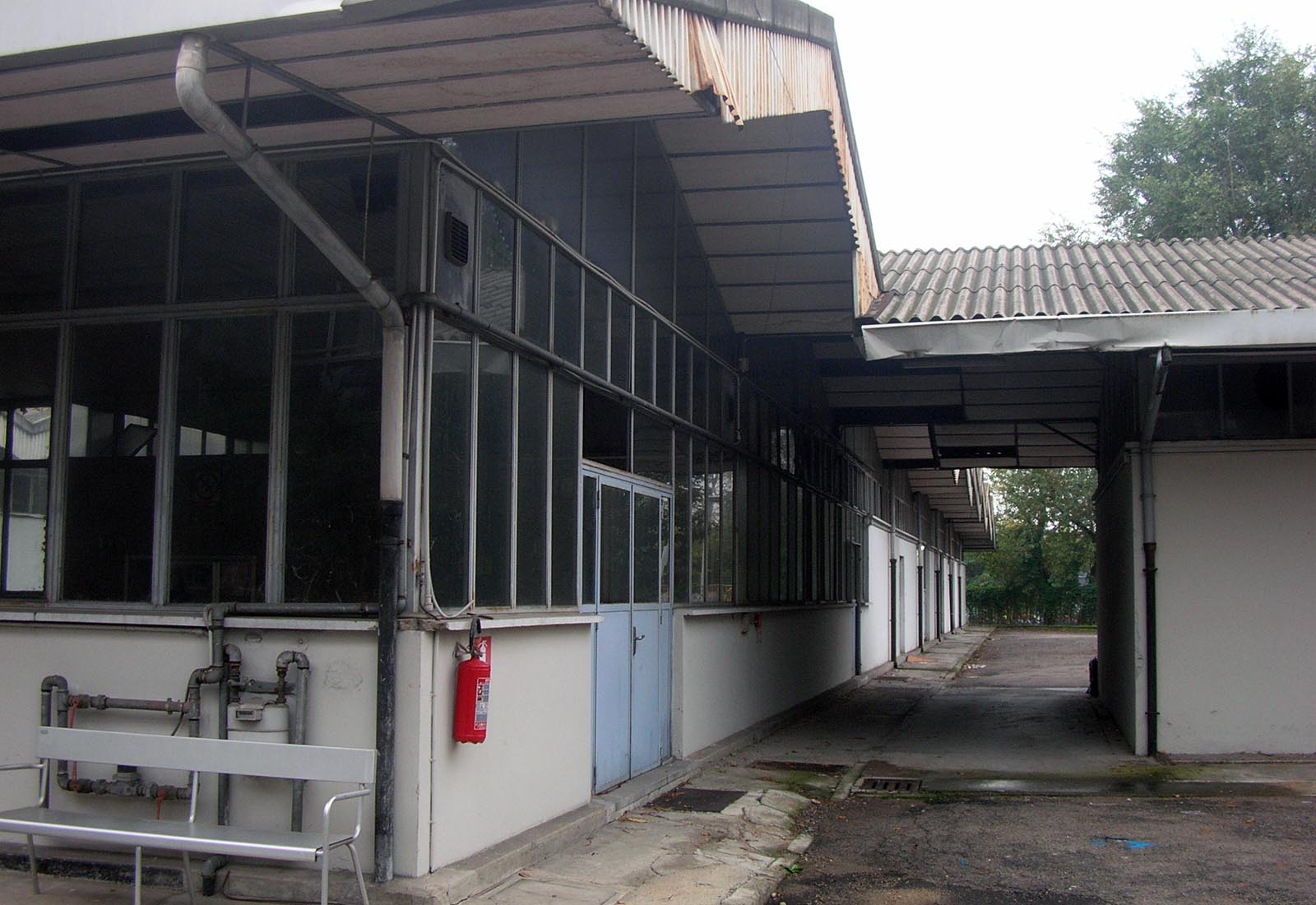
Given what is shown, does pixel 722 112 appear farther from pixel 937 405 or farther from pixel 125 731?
pixel 937 405

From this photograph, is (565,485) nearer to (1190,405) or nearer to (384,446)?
(384,446)

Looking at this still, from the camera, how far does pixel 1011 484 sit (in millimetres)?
69438

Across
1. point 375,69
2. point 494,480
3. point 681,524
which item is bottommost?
point 681,524

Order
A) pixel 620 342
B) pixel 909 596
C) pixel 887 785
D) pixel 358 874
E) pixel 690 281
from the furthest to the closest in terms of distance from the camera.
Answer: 1. pixel 909 596
2. pixel 690 281
3. pixel 887 785
4. pixel 620 342
5. pixel 358 874

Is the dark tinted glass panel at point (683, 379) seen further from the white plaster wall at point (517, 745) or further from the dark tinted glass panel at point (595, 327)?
the white plaster wall at point (517, 745)

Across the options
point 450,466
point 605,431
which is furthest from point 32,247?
point 605,431

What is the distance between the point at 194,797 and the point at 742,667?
26.7ft

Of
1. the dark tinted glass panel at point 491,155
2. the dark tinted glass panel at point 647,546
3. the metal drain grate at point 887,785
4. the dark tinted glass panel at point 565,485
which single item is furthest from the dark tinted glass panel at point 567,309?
the metal drain grate at point 887,785

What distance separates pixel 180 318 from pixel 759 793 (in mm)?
5949

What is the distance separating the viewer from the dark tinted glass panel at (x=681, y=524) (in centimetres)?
1150

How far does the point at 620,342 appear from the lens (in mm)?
9977

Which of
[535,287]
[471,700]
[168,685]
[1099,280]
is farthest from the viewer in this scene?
[1099,280]

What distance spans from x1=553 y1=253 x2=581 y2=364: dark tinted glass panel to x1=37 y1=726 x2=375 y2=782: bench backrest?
341 cm

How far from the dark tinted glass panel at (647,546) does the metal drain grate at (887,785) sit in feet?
8.30
